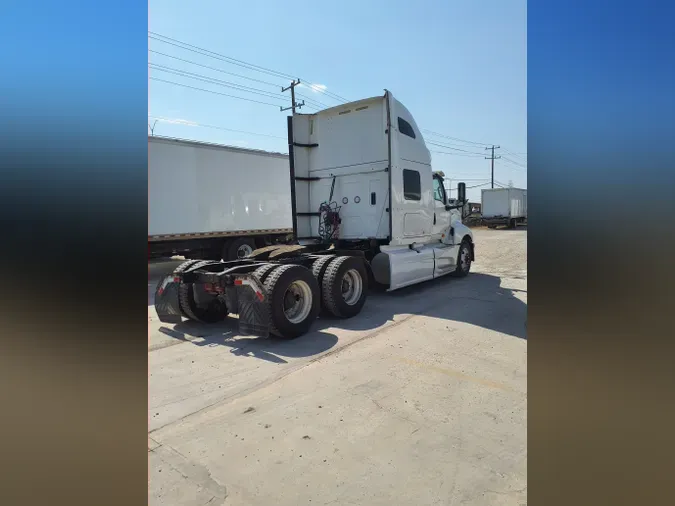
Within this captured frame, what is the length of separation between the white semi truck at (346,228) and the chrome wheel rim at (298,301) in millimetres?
16

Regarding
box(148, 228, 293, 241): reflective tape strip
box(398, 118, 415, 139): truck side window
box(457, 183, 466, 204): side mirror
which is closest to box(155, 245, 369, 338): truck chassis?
box(398, 118, 415, 139): truck side window

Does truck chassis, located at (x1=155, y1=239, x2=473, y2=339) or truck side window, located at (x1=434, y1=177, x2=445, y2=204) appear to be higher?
truck side window, located at (x1=434, y1=177, x2=445, y2=204)

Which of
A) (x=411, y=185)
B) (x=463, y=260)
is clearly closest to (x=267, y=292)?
(x=411, y=185)

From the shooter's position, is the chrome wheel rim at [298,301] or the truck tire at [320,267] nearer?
the chrome wheel rim at [298,301]

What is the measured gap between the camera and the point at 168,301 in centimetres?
637

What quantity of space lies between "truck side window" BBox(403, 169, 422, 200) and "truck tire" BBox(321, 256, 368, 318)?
2143mm

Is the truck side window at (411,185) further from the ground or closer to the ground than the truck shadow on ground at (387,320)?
further from the ground

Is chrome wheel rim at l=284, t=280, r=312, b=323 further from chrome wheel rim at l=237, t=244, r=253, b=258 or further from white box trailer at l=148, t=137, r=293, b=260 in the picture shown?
chrome wheel rim at l=237, t=244, r=253, b=258

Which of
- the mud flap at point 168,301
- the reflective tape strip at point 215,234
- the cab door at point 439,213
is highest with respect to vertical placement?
the cab door at point 439,213

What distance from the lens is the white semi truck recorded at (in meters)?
6.21

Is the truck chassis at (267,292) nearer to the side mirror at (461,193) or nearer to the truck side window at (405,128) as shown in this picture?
the truck side window at (405,128)

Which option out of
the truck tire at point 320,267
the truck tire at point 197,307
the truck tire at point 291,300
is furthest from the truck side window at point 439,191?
the truck tire at point 197,307

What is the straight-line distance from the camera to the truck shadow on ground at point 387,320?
5363mm
